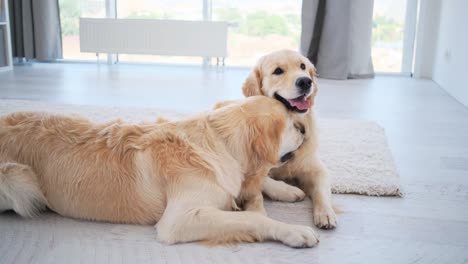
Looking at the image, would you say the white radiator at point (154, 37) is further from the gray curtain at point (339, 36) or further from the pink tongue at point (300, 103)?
the pink tongue at point (300, 103)

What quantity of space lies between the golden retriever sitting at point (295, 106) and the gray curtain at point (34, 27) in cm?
455

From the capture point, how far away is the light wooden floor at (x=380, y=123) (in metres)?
1.54

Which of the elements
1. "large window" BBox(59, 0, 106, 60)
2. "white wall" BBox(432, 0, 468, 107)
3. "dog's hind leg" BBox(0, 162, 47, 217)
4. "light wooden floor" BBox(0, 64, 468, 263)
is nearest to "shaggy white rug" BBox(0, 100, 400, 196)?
"light wooden floor" BBox(0, 64, 468, 263)

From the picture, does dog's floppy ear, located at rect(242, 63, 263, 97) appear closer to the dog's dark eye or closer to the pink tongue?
the dog's dark eye

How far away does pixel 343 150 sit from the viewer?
8.33 ft

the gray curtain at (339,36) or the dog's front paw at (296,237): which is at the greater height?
the gray curtain at (339,36)

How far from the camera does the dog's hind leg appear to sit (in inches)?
62.2

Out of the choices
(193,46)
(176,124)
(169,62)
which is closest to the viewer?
(176,124)

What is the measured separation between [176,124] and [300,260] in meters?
0.64

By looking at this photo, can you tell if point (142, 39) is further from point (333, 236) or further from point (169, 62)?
point (333, 236)

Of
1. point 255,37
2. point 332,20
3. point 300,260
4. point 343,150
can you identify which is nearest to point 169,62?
point 255,37

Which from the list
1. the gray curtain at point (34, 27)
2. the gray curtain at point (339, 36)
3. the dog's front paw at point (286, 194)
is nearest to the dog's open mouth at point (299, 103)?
the dog's front paw at point (286, 194)

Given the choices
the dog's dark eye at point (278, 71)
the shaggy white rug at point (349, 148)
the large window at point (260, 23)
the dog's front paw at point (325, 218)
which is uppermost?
the large window at point (260, 23)

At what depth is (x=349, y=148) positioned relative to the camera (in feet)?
8.43
